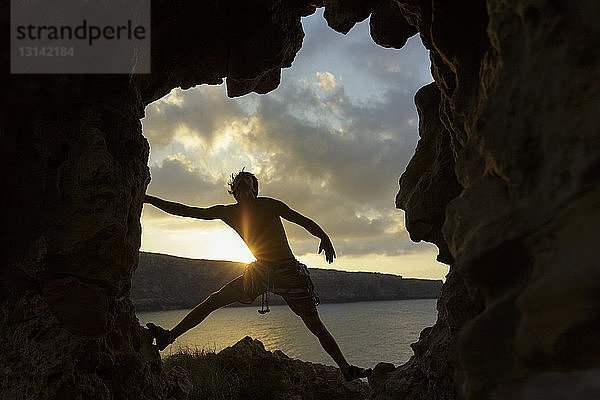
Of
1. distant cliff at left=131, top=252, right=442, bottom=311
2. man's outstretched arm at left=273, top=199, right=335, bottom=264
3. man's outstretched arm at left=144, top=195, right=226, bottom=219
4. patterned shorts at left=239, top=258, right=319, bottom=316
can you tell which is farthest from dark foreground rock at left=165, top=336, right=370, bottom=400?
distant cliff at left=131, top=252, right=442, bottom=311

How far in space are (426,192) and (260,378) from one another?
3.04 m

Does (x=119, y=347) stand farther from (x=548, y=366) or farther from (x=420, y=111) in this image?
(x=420, y=111)

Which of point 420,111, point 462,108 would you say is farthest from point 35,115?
point 420,111

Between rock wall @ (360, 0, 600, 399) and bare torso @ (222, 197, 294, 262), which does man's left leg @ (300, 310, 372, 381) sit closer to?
bare torso @ (222, 197, 294, 262)

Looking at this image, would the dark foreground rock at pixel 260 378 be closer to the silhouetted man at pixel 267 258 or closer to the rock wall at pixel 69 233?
the silhouetted man at pixel 267 258

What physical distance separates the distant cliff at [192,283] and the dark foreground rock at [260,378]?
57.1 ft

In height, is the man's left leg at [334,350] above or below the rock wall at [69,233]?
below

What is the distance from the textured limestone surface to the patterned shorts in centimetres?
105

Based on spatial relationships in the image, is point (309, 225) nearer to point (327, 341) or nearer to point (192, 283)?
point (327, 341)

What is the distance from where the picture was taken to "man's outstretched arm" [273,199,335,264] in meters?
4.06

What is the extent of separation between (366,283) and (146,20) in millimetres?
38896

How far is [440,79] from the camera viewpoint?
2.42 m

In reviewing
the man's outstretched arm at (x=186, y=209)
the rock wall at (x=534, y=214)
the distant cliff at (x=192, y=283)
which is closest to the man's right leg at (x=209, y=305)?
the man's outstretched arm at (x=186, y=209)

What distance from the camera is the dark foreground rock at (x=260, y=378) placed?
4316 millimetres
